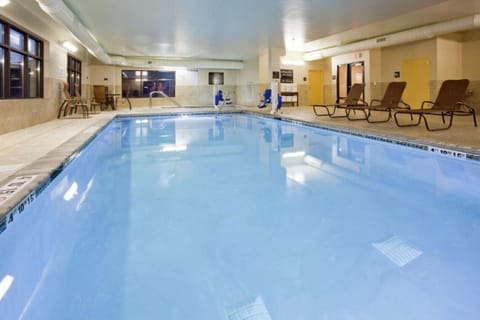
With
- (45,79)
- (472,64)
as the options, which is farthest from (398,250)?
(472,64)

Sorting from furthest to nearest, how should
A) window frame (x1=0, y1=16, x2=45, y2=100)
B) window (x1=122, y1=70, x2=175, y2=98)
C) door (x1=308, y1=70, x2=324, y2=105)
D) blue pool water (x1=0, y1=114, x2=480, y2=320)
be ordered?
window (x1=122, y1=70, x2=175, y2=98) → door (x1=308, y1=70, x2=324, y2=105) → window frame (x1=0, y1=16, x2=45, y2=100) → blue pool water (x1=0, y1=114, x2=480, y2=320)

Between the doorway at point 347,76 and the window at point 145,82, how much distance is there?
8.19 m

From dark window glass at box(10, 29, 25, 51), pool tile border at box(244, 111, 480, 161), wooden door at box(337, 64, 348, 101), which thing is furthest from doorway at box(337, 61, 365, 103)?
dark window glass at box(10, 29, 25, 51)

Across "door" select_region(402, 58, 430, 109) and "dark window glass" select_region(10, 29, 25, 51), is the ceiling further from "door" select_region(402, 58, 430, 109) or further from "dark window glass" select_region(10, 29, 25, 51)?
Answer: "door" select_region(402, 58, 430, 109)

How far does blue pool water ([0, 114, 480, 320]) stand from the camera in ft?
5.08

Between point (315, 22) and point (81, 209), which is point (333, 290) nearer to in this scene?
point (81, 209)

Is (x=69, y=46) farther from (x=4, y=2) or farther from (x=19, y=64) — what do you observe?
(x=4, y=2)

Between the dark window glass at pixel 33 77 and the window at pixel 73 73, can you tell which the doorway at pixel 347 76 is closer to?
the window at pixel 73 73

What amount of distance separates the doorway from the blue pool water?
1030 cm

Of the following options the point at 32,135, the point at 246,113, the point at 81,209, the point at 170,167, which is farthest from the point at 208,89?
the point at 81,209

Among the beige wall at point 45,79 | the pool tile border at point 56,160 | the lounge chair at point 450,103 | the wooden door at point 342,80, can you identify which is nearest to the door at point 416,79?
the wooden door at point 342,80

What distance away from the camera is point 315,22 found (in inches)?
319

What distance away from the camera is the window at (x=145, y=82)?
16.5 meters

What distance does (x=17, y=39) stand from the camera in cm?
673
